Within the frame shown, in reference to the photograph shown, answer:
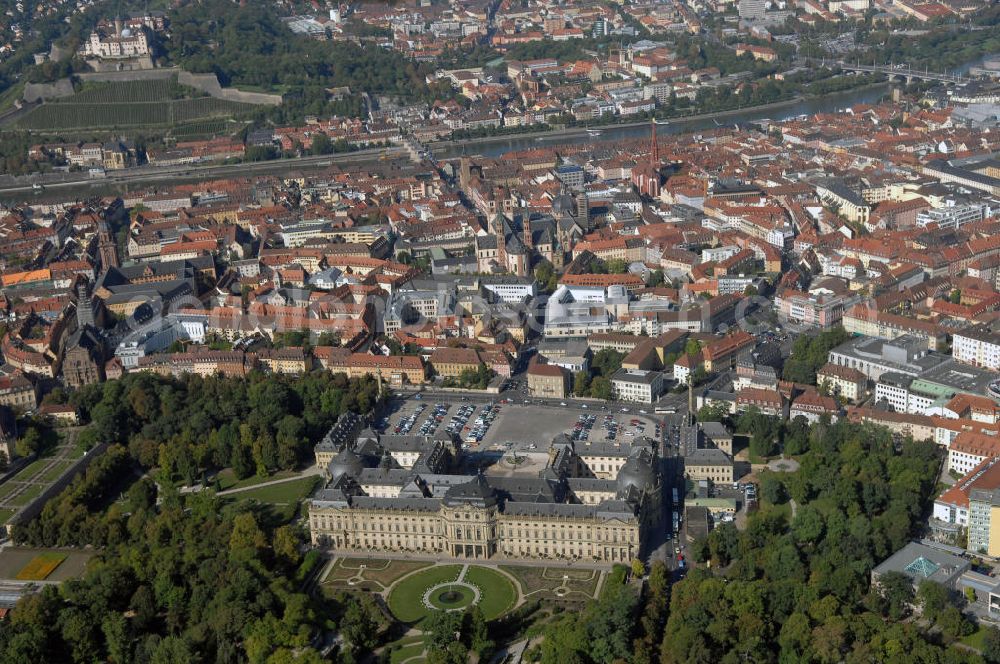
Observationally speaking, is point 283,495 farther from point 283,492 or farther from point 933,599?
point 933,599

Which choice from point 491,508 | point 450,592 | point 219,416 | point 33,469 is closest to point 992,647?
point 491,508

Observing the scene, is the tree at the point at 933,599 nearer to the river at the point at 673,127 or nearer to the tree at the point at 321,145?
the river at the point at 673,127

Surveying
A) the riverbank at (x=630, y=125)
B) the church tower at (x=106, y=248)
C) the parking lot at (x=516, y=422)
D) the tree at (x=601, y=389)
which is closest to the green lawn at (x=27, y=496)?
the parking lot at (x=516, y=422)

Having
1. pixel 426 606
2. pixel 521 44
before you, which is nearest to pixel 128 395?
pixel 426 606

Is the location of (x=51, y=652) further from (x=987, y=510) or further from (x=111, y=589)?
(x=987, y=510)

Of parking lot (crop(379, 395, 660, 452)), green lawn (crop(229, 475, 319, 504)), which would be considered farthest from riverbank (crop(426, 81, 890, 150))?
green lawn (crop(229, 475, 319, 504))

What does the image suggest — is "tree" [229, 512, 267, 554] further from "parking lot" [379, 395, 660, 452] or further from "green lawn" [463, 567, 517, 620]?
"parking lot" [379, 395, 660, 452]

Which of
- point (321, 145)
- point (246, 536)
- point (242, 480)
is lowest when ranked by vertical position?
point (242, 480)
